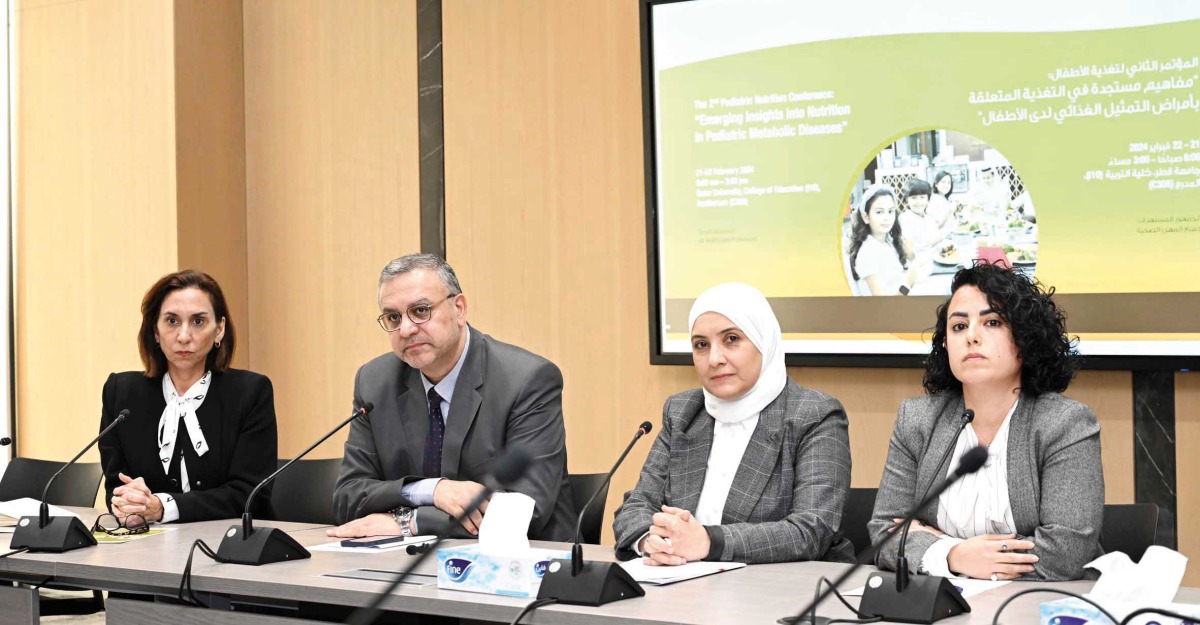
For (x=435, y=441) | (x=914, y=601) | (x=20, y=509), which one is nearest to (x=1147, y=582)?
(x=914, y=601)

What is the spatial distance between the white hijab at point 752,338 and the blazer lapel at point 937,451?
14.5 inches

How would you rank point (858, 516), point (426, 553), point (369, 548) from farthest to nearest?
point (858, 516) < point (369, 548) < point (426, 553)

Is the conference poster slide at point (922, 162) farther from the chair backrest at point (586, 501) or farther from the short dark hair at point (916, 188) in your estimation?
the chair backrest at point (586, 501)

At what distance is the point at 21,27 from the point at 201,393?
2734 millimetres

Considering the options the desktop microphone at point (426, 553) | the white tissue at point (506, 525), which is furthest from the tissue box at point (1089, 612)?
the white tissue at point (506, 525)

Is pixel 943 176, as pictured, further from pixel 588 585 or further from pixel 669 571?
pixel 588 585

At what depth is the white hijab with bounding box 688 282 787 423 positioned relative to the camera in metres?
2.88

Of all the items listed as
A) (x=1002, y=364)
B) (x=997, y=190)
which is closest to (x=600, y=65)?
(x=997, y=190)

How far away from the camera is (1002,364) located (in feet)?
8.82

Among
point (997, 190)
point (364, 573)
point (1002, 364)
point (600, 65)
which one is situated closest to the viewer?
point (364, 573)

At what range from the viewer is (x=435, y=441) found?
3.26 m

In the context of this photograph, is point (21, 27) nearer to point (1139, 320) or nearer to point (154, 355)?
point (154, 355)

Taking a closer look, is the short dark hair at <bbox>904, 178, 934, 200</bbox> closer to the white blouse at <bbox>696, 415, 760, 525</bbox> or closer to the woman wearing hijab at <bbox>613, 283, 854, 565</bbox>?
the woman wearing hijab at <bbox>613, 283, 854, 565</bbox>

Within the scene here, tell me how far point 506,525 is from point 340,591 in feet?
1.10
